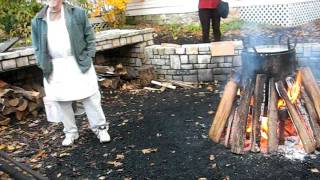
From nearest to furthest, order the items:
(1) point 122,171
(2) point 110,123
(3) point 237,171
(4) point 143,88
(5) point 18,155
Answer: (3) point 237,171
(1) point 122,171
(5) point 18,155
(2) point 110,123
(4) point 143,88

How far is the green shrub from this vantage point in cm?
955

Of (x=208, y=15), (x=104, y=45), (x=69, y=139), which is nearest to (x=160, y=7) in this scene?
(x=208, y=15)

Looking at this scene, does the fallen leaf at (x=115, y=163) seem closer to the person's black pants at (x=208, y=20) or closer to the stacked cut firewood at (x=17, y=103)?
the stacked cut firewood at (x=17, y=103)

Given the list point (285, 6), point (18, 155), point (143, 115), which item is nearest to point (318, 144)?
point (143, 115)

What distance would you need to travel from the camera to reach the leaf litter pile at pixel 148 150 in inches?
Result: 182

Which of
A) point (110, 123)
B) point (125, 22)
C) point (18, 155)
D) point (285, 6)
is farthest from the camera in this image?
point (125, 22)

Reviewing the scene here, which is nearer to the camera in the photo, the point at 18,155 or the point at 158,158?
the point at 158,158

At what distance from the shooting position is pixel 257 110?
5.04m

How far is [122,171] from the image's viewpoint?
15.9 feet

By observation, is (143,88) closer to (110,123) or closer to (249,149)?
(110,123)

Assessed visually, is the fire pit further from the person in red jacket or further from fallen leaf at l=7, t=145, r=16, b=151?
the person in red jacket

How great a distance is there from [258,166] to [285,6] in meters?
7.34

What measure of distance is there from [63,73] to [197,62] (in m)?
3.92

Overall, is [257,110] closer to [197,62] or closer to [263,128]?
[263,128]
